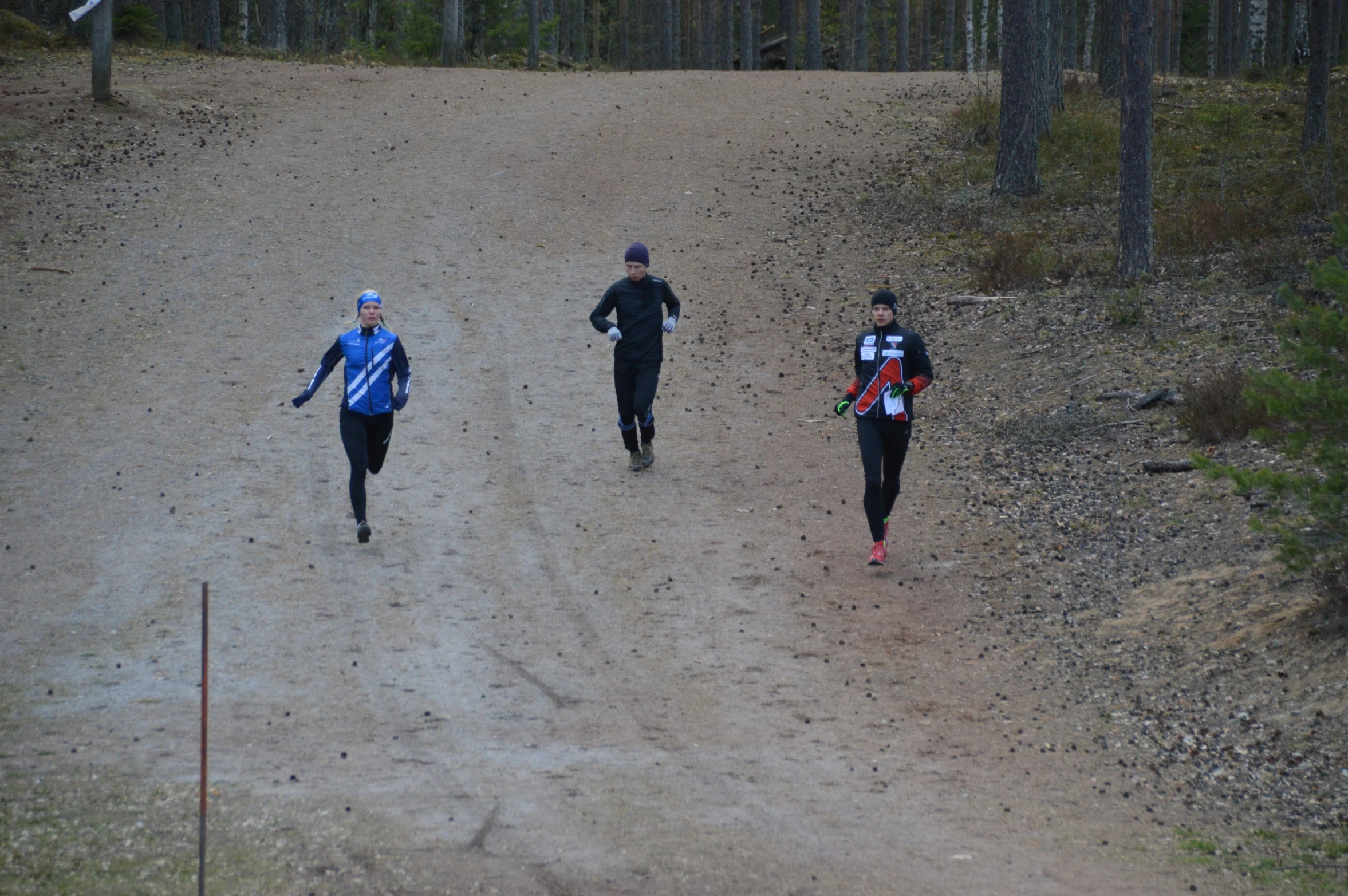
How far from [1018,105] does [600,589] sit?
13.9 m

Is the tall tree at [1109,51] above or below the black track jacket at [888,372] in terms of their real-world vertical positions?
above

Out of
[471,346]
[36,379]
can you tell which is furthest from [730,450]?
[36,379]

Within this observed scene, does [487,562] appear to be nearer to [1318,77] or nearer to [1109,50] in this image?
[1318,77]

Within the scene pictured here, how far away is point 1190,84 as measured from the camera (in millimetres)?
29062

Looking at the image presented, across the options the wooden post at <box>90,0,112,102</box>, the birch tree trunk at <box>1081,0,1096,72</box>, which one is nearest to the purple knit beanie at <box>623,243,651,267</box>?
the wooden post at <box>90,0,112,102</box>

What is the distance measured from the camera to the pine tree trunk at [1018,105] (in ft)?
64.6

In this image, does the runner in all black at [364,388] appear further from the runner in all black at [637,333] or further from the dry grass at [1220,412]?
the dry grass at [1220,412]

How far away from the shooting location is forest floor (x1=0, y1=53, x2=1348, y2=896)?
6047mm

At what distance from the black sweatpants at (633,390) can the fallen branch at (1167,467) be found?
176 inches

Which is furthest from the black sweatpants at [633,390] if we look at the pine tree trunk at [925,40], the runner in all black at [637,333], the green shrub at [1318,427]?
the pine tree trunk at [925,40]

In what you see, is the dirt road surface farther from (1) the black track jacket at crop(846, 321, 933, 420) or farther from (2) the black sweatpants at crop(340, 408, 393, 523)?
(1) the black track jacket at crop(846, 321, 933, 420)

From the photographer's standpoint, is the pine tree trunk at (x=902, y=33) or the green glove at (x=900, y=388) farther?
the pine tree trunk at (x=902, y=33)

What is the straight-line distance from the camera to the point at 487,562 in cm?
966

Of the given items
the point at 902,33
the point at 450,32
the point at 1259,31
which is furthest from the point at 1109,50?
the point at 902,33
